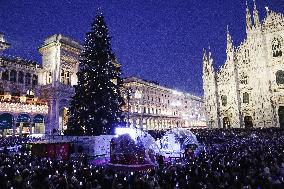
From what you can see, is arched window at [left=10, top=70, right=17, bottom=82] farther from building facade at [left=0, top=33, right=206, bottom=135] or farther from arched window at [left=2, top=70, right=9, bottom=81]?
arched window at [left=2, top=70, right=9, bottom=81]

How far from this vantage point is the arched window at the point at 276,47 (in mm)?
44469

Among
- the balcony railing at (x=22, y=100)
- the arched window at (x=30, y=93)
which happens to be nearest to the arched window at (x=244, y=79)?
the balcony railing at (x=22, y=100)

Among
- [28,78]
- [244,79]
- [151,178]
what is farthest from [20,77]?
[244,79]

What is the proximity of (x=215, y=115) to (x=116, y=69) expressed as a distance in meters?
26.1

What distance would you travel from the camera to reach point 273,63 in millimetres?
44281

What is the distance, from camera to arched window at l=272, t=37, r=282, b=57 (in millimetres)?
44469

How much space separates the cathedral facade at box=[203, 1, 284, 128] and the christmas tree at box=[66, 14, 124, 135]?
1019 inches

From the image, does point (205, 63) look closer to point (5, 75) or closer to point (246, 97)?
point (246, 97)

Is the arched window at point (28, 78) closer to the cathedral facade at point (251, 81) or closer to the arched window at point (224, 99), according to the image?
the cathedral facade at point (251, 81)

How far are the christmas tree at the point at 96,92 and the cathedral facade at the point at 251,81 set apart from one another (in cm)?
2587

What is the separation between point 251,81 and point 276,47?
7112 mm

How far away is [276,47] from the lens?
1764 inches

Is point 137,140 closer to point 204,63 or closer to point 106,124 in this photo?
point 106,124

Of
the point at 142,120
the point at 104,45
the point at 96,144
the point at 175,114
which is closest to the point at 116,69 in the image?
the point at 104,45
